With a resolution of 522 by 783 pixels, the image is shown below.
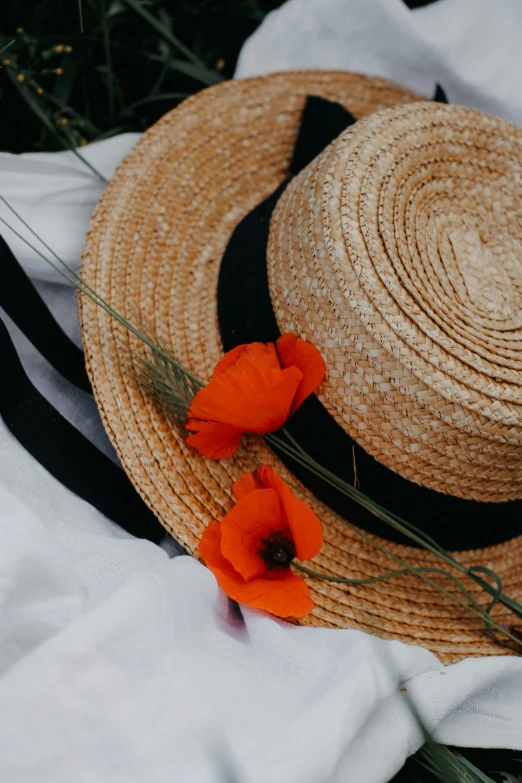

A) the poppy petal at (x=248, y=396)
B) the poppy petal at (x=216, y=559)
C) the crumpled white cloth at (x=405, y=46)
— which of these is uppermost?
the crumpled white cloth at (x=405, y=46)

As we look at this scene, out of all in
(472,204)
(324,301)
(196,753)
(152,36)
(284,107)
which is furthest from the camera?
(152,36)

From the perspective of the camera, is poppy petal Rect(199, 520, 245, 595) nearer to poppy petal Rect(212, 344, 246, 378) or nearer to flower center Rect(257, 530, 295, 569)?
flower center Rect(257, 530, 295, 569)

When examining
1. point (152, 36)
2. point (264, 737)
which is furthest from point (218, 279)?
point (152, 36)

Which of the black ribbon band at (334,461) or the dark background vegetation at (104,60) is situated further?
the dark background vegetation at (104,60)

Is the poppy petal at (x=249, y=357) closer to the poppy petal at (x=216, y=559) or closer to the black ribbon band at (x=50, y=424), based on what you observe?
the poppy petal at (x=216, y=559)

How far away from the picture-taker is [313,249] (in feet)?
2.72

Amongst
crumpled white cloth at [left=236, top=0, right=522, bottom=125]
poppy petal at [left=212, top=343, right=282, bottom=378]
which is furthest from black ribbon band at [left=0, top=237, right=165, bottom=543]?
crumpled white cloth at [left=236, top=0, right=522, bottom=125]

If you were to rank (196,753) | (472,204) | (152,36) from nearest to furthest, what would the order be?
(196,753) → (472,204) → (152,36)

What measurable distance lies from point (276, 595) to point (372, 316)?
339mm

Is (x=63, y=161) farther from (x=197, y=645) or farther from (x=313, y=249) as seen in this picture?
(x=197, y=645)

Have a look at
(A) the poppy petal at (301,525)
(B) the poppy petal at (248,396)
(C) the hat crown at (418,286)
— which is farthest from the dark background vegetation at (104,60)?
(A) the poppy petal at (301,525)

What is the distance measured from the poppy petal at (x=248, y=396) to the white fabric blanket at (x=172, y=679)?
216 mm

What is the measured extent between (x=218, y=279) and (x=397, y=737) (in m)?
0.66

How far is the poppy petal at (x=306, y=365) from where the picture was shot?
80 centimetres
